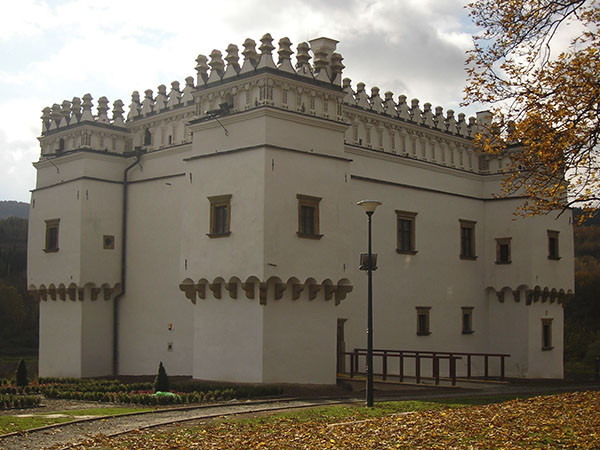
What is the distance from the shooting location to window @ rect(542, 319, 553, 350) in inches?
1281

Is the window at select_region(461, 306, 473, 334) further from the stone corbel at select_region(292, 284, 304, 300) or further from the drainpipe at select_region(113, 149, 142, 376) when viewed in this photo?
the drainpipe at select_region(113, 149, 142, 376)

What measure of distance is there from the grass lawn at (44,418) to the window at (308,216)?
318 inches

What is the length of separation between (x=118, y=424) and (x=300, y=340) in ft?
29.5

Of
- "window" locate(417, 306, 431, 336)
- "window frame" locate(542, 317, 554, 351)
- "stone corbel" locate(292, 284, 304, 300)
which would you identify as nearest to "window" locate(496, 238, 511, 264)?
"window frame" locate(542, 317, 554, 351)

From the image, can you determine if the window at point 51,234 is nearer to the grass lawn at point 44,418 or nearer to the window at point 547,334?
the grass lawn at point 44,418

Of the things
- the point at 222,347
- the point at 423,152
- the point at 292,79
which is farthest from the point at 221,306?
the point at 423,152

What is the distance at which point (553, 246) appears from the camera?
32.9m

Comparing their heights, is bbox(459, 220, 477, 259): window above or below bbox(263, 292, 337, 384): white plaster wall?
above

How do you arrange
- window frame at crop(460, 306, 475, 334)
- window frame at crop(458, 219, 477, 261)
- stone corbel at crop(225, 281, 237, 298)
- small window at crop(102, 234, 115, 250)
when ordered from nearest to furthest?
stone corbel at crop(225, 281, 237, 298), small window at crop(102, 234, 115, 250), window frame at crop(460, 306, 475, 334), window frame at crop(458, 219, 477, 261)

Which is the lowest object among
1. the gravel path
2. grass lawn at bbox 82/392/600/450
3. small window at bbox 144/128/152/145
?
the gravel path

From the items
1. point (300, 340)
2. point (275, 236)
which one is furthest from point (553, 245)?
point (275, 236)

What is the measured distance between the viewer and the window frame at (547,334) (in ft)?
107

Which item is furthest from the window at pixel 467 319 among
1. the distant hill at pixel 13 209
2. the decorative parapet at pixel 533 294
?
the distant hill at pixel 13 209

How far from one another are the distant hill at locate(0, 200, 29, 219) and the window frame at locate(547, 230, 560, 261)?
158m
